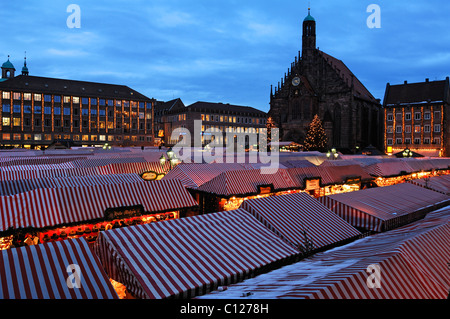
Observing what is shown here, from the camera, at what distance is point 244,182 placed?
15703 mm

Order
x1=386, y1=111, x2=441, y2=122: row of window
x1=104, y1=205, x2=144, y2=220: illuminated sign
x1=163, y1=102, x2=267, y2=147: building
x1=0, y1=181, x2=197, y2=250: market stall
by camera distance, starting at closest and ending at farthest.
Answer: x1=0, y1=181, x2=197, y2=250: market stall → x1=104, y1=205, x2=144, y2=220: illuminated sign → x1=386, y1=111, x2=441, y2=122: row of window → x1=163, y1=102, x2=267, y2=147: building

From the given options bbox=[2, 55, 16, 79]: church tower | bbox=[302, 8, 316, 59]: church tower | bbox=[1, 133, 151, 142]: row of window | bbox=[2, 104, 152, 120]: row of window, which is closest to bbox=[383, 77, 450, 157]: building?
bbox=[302, 8, 316, 59]: church tower

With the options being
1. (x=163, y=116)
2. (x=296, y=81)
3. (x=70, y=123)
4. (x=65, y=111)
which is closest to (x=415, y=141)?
(x=296, y=81)

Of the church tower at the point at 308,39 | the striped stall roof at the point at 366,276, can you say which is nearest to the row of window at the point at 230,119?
the church tower at the point at 308,39

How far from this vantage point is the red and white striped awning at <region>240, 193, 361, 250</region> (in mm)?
8953

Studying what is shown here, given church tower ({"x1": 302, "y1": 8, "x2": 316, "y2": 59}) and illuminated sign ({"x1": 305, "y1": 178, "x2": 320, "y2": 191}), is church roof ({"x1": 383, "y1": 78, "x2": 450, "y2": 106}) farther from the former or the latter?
illuminated sign ({"x1": 305, "y1": 178, "x2": 320, "y2": 191})

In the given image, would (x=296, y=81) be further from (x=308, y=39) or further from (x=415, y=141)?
(x=415, y=141)

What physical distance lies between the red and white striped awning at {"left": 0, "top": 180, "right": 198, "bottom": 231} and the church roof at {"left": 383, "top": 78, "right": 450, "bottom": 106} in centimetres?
6379

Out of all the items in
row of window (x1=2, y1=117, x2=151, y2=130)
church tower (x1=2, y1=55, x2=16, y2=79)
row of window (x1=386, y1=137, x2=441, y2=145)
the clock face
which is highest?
church tower (x1=2, y1=55, x2=16, y2=79)

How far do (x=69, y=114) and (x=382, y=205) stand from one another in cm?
7757

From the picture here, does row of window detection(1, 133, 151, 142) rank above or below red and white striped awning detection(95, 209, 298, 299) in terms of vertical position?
above

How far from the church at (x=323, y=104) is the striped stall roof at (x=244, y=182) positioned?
49.2m
